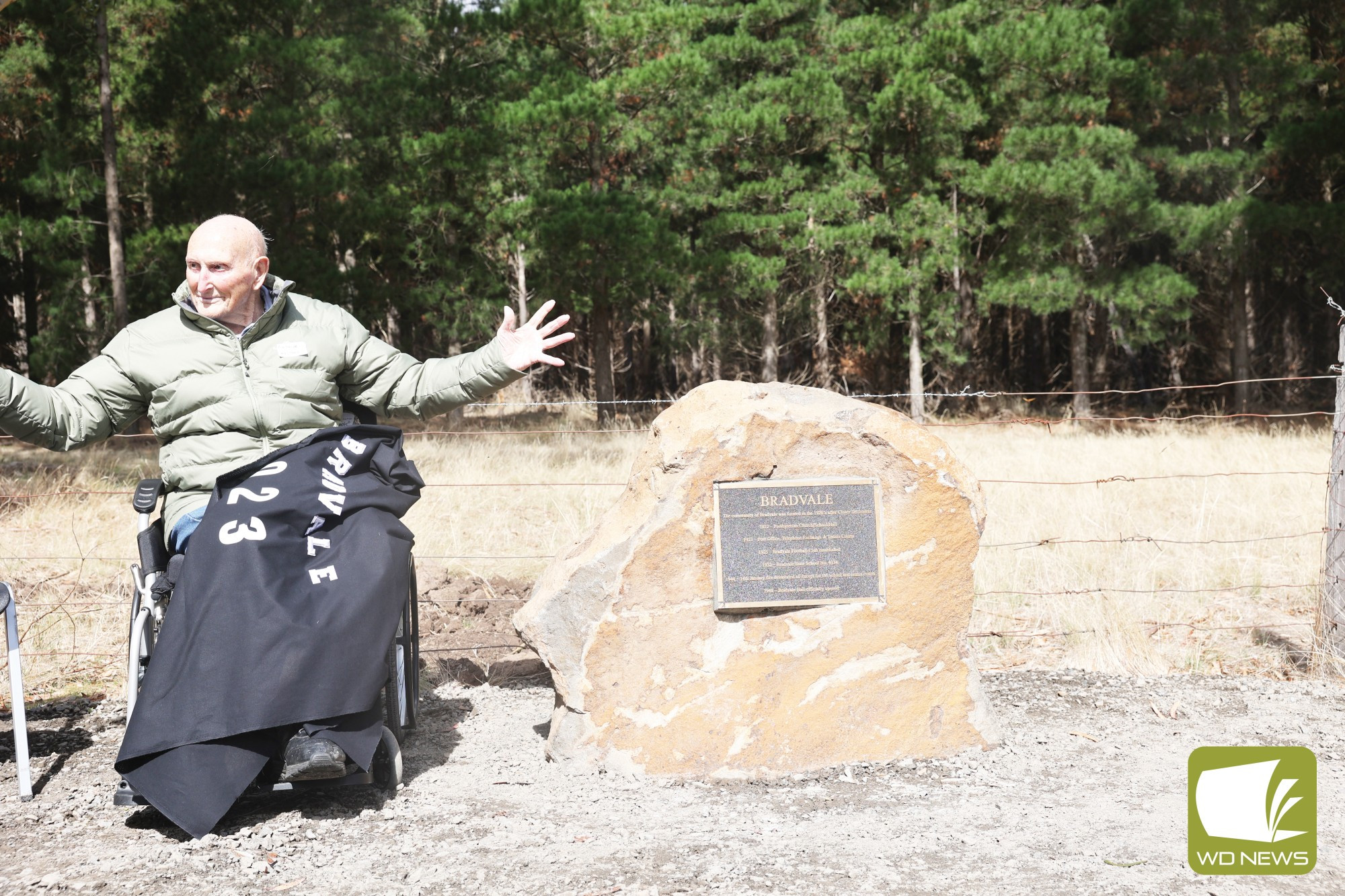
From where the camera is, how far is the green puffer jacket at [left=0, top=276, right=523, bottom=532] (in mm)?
3230

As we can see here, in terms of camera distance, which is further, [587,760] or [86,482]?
[86,482]

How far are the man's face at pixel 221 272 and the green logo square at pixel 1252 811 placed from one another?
300 cm

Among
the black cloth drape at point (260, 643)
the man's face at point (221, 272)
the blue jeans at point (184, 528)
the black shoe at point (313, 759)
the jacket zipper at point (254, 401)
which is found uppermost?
the man's face at point (221, 272)

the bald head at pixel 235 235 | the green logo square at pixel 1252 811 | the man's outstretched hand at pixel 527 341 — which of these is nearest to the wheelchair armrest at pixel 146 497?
the bald head at pixel 235 235

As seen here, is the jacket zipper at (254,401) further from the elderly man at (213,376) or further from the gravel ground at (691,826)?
the gravel ground at (691,826)

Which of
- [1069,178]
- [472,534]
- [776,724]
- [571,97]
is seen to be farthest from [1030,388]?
[776,724]

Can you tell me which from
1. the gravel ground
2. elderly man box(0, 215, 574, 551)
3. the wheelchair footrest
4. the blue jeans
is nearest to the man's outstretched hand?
elderly man box(0, 215, 574, 551)

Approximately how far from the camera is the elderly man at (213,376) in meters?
3.22

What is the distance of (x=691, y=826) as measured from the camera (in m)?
3.09

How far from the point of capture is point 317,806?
323cm

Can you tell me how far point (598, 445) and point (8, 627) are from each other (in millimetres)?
8910

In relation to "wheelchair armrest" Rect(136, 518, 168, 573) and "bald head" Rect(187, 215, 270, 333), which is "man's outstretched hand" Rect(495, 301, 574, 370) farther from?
"wheelchair armrest" Rect(136, 518, 168, 573)

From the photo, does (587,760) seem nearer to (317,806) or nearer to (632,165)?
(317,806)

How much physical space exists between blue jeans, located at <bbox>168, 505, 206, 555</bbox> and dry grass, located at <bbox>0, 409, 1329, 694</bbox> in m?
1.91
